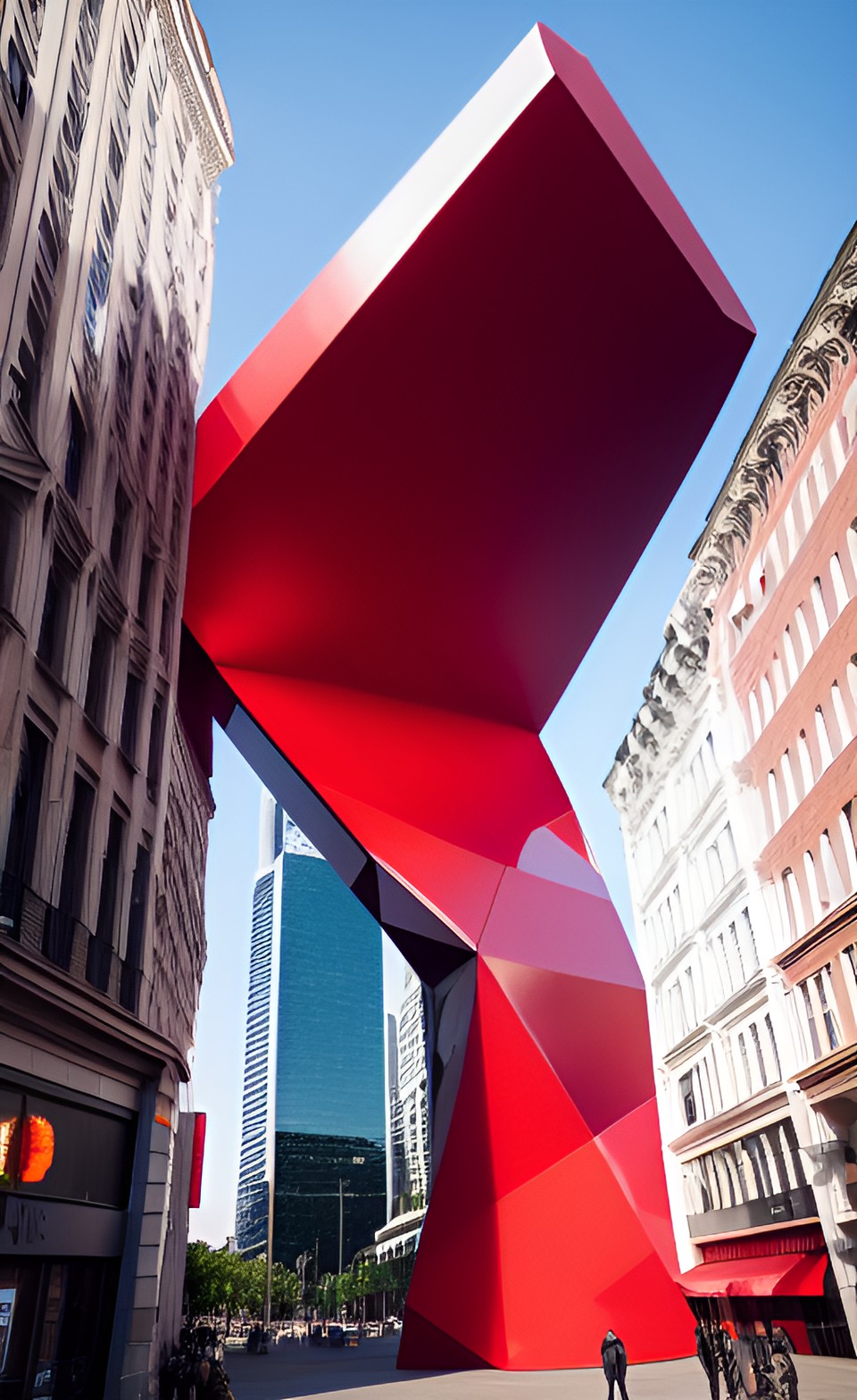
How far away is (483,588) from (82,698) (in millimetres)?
10020

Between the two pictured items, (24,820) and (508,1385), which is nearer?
(24,820)

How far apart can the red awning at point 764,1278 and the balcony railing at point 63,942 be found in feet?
52.9

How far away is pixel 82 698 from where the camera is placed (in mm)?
15195

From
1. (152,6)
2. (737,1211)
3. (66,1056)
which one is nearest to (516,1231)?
(66,1056)

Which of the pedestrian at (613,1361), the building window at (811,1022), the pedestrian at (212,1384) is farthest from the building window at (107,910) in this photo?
the building window at (811,1022)

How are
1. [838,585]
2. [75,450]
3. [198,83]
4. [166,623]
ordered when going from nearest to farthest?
[75,450], [166,623], [838,585], [198,83]

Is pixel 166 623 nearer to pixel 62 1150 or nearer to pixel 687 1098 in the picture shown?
pixel 62 1150

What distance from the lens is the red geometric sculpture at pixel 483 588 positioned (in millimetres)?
17188

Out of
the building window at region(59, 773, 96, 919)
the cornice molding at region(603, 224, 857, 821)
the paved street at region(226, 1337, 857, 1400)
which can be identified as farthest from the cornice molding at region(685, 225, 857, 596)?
the paved street at region(226, 1337, 857, 1400)

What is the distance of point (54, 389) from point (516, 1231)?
1521cm

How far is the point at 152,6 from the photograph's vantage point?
26984 mm

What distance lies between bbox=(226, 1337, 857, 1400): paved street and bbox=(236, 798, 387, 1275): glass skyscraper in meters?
118

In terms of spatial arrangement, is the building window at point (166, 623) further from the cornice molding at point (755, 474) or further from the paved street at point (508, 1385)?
the cornice molding at point (755, 474)

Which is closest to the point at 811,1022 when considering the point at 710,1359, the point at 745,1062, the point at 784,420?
the point at 745,1062
